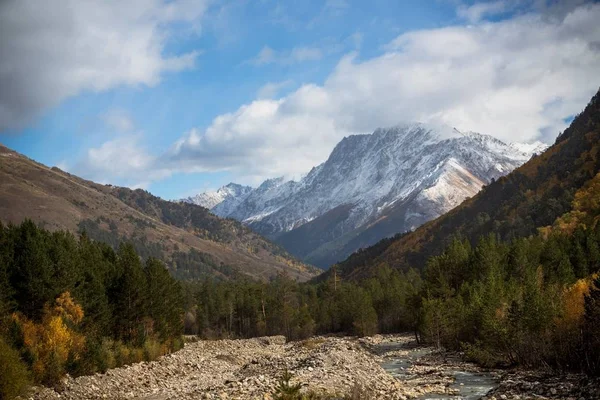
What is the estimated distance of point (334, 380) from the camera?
4438 cm

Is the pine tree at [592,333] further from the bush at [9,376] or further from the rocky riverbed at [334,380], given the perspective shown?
the bush at [9,376]

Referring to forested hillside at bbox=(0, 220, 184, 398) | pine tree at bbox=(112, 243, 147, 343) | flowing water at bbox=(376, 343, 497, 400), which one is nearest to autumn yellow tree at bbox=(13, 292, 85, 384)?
forested hillside at bbox=(0, 220, 184, 398)

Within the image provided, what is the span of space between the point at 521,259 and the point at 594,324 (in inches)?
2211

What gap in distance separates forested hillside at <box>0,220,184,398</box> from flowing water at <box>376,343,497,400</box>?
Answer: 3615cm

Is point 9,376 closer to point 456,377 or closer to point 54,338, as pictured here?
point 54,338

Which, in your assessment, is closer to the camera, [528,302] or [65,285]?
[528,302]

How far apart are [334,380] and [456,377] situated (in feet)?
47.3

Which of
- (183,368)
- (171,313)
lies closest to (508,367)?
(183,368)

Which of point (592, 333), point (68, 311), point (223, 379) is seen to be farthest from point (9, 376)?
point (592, 333)

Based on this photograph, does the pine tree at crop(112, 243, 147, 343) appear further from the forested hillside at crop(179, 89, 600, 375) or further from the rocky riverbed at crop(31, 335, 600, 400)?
the forested hillside at crop(179, 89, 600, 375)

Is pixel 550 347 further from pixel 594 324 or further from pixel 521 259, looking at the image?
pixel 521 259

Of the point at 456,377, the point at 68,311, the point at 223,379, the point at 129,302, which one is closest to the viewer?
the point at 456,377

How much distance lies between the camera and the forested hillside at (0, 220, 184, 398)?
52875 mm

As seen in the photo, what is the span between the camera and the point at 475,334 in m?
70.1
